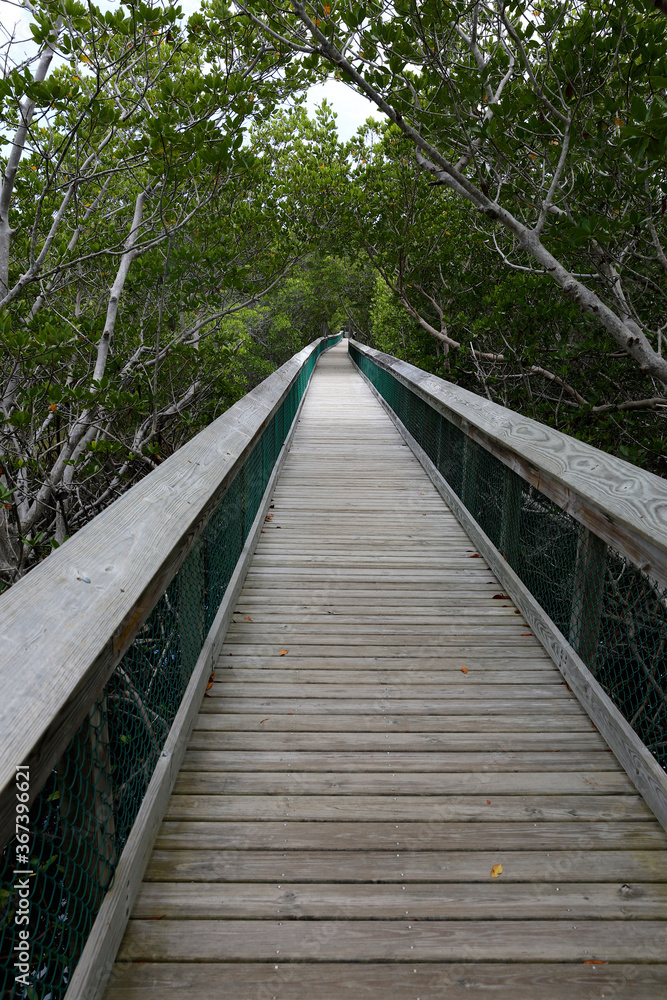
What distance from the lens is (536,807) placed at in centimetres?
201

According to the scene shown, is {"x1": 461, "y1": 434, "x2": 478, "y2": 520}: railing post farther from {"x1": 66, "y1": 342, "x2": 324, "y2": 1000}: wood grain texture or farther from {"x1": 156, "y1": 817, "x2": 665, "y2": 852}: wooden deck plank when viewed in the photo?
{"x1": 156, "y1": 817, "x2": 665, "y2": 852}: wooden deck plank

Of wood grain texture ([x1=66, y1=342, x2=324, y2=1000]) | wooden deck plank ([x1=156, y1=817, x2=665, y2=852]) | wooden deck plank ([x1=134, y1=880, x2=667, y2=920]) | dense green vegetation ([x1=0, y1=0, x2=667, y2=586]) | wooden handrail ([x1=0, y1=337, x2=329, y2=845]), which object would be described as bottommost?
wooden deck plank ([x1=134, y1=880, x2=667, y2=920])

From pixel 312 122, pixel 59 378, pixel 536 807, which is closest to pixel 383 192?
pixel 312 122

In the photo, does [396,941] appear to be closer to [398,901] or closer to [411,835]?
[398,901]

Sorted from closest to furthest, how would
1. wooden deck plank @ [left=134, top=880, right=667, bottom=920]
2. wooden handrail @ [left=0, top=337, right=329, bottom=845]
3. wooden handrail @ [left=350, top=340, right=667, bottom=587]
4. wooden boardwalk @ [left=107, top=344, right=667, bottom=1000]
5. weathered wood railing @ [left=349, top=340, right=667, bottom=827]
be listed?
wooden handrail @ [left=0, top=337, right=329, bottom=845], wooden boardwalk @ [left=107, top=344, right=667, bottom=1000], wooden deck plank @ [left=134, top=880, right=667, bottom=920], wooden handrail @ [left=350, top=340, right=667, bottom=587], weathered wood railing @ [left=349, top=340, right=667, bottom=827]

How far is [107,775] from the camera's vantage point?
157 centimetres

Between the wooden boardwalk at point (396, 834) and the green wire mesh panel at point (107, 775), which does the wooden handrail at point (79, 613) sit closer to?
the green wire mesh panel at point (107, 775)

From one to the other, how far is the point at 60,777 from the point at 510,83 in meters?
7.73

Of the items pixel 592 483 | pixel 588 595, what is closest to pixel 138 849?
pixel 592 483

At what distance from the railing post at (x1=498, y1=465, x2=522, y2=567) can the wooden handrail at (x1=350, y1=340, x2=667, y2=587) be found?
261 millimetres

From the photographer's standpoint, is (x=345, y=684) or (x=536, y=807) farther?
(x=345, y=684)

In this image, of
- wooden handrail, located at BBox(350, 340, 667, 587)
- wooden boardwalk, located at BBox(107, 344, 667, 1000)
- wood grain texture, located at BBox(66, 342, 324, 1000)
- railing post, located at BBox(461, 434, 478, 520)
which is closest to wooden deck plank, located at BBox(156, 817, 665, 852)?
wooden boardwalk, located at BBox(107, 344, 667, 1000)

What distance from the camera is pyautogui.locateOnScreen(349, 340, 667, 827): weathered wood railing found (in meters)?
2.00

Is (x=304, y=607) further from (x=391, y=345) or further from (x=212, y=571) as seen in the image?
(x=391, y=345)
